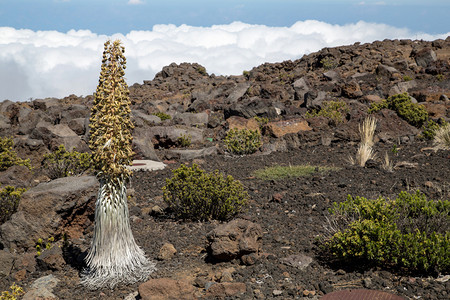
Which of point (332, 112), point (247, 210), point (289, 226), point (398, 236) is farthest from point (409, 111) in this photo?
point (398, 236)

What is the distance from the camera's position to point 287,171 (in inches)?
371

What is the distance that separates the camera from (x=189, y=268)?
16.7 ft

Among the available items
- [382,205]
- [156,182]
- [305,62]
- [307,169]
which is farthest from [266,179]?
[305,62]

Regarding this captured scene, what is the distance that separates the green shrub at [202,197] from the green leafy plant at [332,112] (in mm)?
9076

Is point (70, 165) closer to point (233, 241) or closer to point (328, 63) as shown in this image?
point (233, 241)

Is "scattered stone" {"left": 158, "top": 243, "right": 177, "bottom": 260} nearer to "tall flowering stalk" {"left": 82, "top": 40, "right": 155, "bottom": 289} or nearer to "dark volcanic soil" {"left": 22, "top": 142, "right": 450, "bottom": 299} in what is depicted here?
"dark volcanic soil" {"left": 22, "top": 142, "right": 450, "bottom": 299}

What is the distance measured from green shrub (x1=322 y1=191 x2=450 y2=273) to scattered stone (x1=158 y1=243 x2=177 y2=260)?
5.92 ft

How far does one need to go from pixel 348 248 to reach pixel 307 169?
489 centimetres

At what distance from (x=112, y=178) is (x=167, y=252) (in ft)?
4.61

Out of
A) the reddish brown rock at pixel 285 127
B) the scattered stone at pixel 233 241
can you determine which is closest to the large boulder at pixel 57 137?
the reddish brown rock at pixel 285 127

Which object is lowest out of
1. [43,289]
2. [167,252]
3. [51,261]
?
[43,289]

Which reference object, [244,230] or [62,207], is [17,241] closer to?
[62,207]

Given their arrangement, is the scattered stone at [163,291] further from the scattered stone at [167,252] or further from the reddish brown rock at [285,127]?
the reddish brown rock at [285,127]

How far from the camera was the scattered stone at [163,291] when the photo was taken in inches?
164
